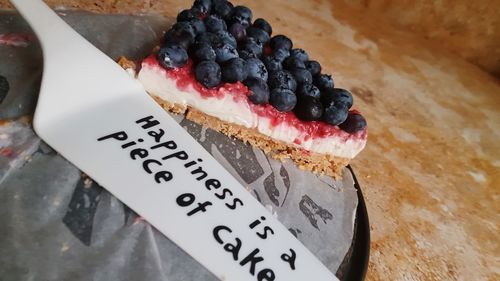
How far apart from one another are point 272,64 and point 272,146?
22 centimetres

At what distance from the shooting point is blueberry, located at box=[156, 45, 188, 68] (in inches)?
46.2

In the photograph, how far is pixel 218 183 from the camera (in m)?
1.01

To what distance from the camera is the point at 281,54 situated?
133cm

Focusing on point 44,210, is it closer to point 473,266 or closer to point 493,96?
point 473,266

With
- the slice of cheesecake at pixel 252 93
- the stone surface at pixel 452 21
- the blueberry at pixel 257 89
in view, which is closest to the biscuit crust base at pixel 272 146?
the slice of cheesecake at pixel 252 93

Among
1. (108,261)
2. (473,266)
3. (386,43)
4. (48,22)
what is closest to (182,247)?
(108,261)

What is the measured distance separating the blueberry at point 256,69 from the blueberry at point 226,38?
70mm

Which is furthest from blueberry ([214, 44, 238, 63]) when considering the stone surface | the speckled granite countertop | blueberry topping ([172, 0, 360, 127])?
the stone surface

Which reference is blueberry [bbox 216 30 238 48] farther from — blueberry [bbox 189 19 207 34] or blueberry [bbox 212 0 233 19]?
blueberry [bbox 212 0 233 19]

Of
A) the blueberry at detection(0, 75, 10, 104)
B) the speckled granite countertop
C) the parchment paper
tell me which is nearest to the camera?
the parchment paper

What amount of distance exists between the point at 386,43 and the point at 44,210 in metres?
1.88

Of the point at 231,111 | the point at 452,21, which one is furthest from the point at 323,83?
the point at 452,21

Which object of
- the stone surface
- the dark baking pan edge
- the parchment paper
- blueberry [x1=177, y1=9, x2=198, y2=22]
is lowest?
the parchment paper

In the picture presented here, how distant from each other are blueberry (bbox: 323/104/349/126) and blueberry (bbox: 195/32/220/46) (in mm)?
335
